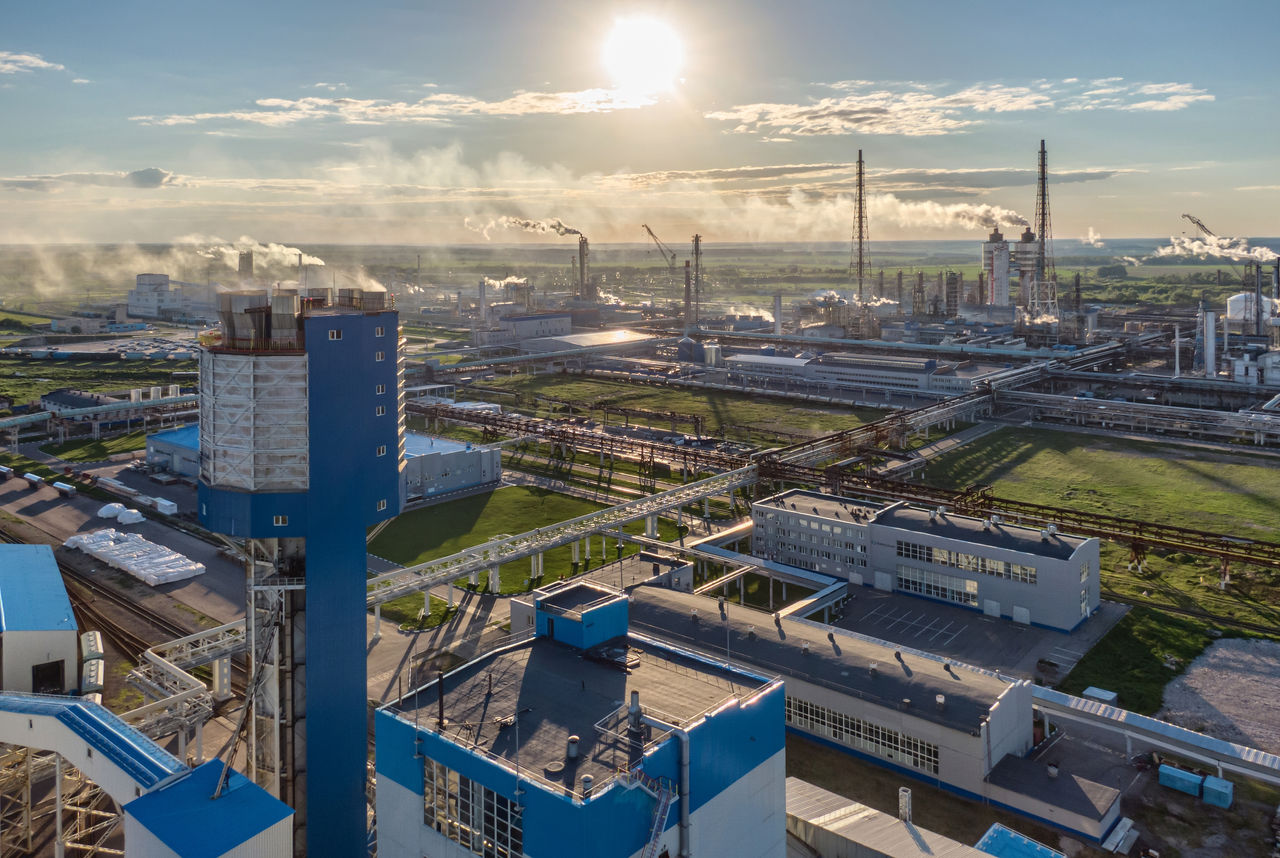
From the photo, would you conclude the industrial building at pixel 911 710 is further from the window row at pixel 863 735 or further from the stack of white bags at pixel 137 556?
the stack of white bags at pixel 137 556

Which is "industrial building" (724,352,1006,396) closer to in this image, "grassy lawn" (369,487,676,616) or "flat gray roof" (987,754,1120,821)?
"grassy lawn" (369,487,676,616)

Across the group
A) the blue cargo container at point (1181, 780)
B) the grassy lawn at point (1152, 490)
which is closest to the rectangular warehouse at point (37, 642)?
the blue cargo container at point (1181, 780)

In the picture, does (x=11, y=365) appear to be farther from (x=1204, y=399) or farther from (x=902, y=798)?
(x=1204, y=399)

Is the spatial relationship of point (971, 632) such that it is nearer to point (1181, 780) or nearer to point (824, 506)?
point (824, 506)

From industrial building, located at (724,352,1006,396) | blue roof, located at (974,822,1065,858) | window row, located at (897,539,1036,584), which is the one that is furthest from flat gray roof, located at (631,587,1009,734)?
industrial building, located at (724,352,1006,396)

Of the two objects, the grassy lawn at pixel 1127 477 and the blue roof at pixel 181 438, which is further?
the blue roof at pixel 181 438

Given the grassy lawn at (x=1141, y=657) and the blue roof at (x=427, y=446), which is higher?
the blue roof at (x=427, y=446)
